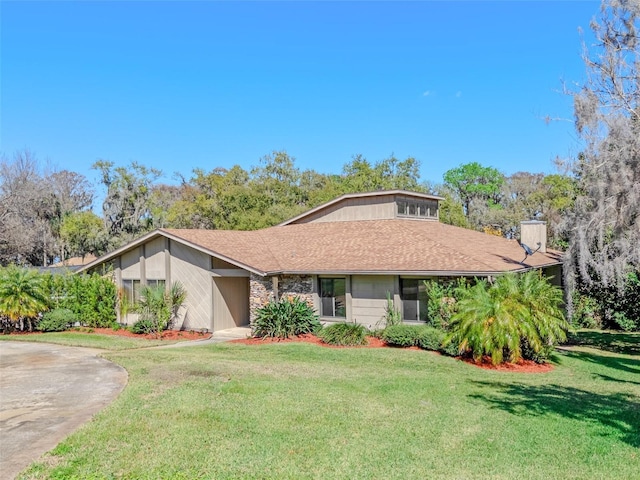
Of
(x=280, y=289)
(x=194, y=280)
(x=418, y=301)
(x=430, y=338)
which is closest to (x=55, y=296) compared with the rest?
(x=194, y=280)

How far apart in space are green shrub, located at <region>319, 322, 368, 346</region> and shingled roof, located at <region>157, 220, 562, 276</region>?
6.43 feet

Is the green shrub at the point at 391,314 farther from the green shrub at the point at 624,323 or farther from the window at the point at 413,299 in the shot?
the green shrub at the point at 624,323

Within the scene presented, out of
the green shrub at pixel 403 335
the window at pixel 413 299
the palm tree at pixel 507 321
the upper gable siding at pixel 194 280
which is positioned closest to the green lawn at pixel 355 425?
the palm tree at pixel 507 321

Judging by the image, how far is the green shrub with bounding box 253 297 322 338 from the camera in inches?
640

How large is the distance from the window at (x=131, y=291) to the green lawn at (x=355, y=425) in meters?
8.42

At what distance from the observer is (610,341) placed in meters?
18.0

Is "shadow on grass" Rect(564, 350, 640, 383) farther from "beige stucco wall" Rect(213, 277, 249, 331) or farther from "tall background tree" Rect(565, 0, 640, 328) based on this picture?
"beige stucco wall" Rect(213, 277, 249, 331)

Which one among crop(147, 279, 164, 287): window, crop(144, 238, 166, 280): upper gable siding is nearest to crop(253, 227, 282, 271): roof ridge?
crop(144, 238, 166, 280): upper gable siding

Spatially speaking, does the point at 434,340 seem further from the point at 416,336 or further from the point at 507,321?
the point at 507,321

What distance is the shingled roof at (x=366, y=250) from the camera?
15906 millimetres

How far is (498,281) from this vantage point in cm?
1307

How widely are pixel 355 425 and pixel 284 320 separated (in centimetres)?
939

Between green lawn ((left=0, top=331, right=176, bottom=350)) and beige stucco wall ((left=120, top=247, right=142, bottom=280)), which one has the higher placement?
beige stucco wall ((left=120, top=247, right=142, bottom=280))

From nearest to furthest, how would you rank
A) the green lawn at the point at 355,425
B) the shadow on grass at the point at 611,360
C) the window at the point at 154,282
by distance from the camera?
the green lawn at the point at 355,425
the shadow on grass at the point at 611,360
the window at the point at 154,282
